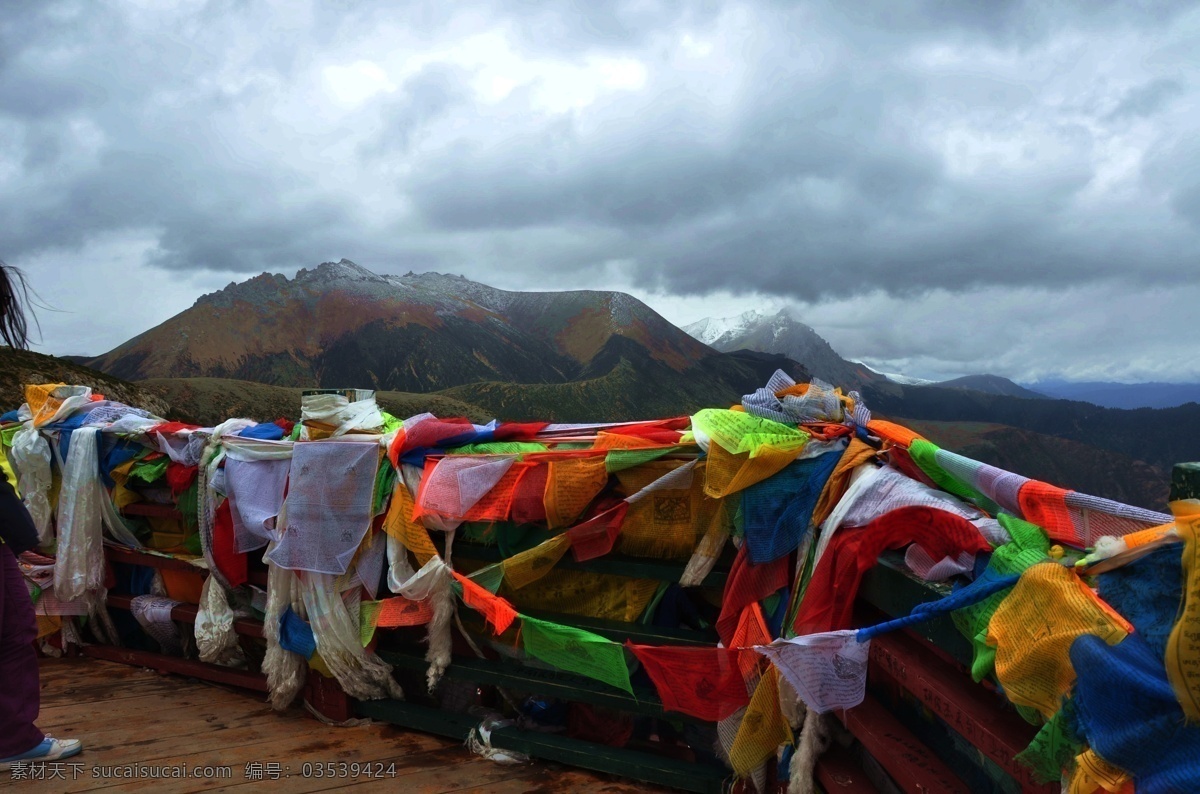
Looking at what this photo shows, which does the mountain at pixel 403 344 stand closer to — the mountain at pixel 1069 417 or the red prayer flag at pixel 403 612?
the mountain at pixel 1069 417

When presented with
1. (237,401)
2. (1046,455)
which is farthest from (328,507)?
(1046,455)

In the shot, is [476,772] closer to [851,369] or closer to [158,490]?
[158,490]

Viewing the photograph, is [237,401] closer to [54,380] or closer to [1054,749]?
[54,380]

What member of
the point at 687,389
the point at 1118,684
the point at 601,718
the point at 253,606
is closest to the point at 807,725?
the point at 601,718

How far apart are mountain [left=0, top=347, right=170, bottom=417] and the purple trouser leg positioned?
26.0ft

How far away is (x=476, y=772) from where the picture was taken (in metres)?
2.72

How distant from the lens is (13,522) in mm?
2717

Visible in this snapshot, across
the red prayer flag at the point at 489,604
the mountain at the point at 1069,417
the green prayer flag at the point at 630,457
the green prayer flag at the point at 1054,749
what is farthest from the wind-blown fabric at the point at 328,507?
→ the mountain at the point at 1069,417

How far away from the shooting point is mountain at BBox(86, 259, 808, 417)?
15.0m

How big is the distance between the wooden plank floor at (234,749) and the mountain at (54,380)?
767 cm

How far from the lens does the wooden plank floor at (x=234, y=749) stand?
259cm

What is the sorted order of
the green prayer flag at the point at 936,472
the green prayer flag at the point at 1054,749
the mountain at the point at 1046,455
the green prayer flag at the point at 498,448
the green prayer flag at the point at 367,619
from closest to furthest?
1. the green prayer flag at the point at 1054,749
2. the green prayer flag at the point at 936,472
3. the green prayer flag at the point at 498,448
4. the green prayer flag at the point at 367,619
5. the mountain at the point at 1046,455

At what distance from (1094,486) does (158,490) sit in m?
11.8

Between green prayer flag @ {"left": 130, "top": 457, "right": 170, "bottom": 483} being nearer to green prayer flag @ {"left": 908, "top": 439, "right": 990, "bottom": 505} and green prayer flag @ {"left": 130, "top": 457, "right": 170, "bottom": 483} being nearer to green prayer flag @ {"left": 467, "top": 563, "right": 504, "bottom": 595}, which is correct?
green prayer flag @ {"left": 467, "top": 563, "right": 504, "bottom": 595}
